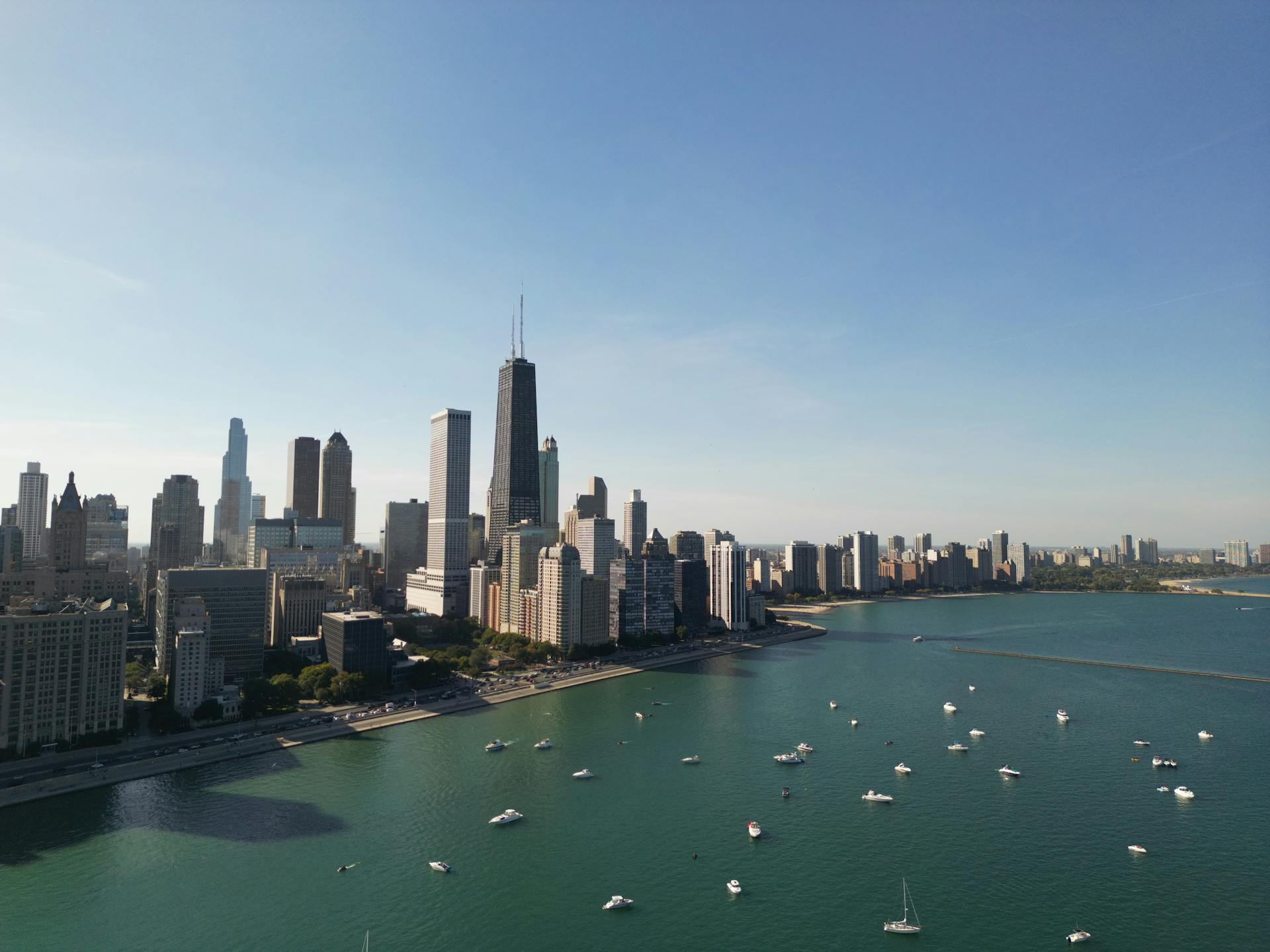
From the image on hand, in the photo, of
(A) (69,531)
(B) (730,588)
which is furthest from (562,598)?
(A) (69,531)

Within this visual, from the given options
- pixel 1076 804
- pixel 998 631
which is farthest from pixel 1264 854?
pixel 998 631

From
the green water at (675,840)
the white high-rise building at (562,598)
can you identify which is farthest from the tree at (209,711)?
the white high-rise building at (562,598)

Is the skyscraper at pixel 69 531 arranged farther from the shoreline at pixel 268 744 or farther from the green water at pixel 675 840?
the green water at pixel 675 840

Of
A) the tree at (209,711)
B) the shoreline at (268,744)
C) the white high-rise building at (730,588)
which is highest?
the white high-rise building at (730,588)

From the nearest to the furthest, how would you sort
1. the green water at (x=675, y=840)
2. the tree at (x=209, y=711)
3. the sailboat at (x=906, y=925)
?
the sailboat at (x=906, y=925) → the green water at (x=675, y=840) → the tree at (x=209, y=711)

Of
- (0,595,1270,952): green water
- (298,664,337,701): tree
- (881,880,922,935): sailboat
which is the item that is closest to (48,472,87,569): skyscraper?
(298,664,337,701): tree

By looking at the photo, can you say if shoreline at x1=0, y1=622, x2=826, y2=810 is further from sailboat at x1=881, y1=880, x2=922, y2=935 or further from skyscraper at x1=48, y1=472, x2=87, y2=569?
skyscraper at x1=48, y1=472, x2=87, y2=569

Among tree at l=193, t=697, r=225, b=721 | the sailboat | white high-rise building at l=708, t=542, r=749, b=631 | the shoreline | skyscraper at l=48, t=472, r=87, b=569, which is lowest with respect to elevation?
the sailboat
